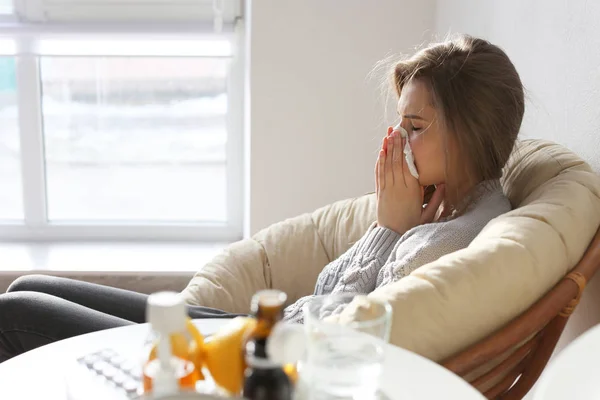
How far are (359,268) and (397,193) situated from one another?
188 millimetres

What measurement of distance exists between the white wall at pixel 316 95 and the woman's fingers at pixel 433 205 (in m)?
0.80

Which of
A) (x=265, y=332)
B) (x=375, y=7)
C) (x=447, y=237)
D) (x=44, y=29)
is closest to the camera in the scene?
(x=265, y=332)

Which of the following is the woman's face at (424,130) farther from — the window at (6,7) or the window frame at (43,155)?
the window at (6,7)

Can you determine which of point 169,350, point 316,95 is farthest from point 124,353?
point 316,95

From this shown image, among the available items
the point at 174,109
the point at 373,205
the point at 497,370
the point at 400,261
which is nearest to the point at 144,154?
the point at 174,109

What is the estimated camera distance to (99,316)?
1364mm

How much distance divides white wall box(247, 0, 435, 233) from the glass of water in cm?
155

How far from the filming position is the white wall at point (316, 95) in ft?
7.56

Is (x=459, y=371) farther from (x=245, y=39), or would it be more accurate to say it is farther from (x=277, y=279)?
(x=245, y=39)

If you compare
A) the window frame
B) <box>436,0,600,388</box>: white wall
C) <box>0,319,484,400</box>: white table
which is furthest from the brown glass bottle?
the window frame

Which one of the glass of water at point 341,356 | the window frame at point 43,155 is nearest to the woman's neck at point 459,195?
the glass of water at point 341,356

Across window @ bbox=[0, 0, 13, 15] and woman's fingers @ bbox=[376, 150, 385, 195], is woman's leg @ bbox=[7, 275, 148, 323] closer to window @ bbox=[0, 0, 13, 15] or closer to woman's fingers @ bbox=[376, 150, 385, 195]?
woman's fingers @ bbox=[376, 150, 385, 195]

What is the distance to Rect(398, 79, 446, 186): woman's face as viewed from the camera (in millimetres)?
1450

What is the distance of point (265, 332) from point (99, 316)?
0.73 m
